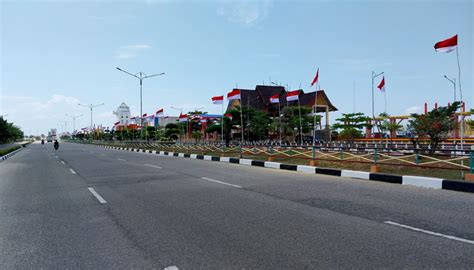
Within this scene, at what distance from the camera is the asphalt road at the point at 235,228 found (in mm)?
3885

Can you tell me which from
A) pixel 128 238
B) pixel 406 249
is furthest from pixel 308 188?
pixel 128 238

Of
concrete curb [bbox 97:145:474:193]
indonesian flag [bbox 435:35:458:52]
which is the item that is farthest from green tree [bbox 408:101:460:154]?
concrete curb [bbox 97:145:474:193]

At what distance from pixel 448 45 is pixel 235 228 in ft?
44.5

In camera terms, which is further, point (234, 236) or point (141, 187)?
point (141, 187)

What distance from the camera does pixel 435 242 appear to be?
443 cm

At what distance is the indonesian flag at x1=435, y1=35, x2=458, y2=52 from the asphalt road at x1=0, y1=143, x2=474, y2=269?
803 cm

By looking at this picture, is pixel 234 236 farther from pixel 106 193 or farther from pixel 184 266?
pixel 106 193

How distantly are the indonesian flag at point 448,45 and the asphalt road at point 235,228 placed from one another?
8028mm

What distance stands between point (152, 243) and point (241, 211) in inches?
84.3

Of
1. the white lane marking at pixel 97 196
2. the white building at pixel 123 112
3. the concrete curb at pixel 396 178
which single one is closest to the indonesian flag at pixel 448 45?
the concrete curb at pixel 396 178

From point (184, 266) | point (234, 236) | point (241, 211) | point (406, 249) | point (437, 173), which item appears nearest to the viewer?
point (184, 266)

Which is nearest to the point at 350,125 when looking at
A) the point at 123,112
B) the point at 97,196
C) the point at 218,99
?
the point at 218,99

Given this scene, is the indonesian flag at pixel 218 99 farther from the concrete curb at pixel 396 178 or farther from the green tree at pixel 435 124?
the green tree at pixel 435 124

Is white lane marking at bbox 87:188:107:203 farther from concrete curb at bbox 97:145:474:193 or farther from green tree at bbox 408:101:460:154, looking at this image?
green tree at bbox 408:101:460:154
